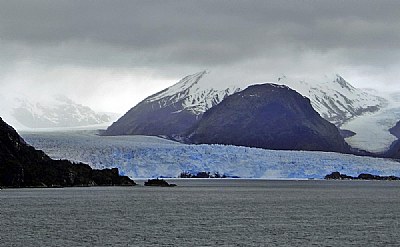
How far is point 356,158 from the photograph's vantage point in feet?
342

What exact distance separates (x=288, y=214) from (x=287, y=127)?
12942 cm

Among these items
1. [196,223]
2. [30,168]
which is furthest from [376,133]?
[196,223]

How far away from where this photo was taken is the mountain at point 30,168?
3039 inches

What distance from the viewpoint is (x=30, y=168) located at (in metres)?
79.4

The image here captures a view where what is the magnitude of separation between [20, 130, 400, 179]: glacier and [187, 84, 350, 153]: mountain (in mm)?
58538

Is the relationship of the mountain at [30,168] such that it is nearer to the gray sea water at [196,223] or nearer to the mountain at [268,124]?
the gray sea water at [196,223]

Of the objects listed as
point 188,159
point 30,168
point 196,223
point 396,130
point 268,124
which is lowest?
point 196,223

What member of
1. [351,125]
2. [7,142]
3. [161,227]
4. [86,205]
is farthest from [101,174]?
[351,125]

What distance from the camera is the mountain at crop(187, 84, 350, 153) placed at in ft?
551

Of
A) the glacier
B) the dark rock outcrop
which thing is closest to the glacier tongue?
the dark rock outcrop

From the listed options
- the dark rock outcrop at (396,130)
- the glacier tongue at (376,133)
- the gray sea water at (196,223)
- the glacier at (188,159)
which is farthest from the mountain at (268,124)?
the gray sea water at (196,223)

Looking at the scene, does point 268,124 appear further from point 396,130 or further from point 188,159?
point 188,159

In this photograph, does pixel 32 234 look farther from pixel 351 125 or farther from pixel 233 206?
pixel 351 125

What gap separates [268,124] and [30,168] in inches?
4200
